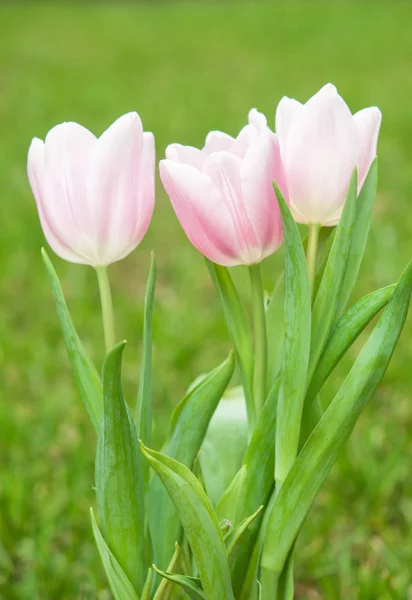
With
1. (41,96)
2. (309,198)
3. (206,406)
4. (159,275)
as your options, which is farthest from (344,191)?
(41,96)

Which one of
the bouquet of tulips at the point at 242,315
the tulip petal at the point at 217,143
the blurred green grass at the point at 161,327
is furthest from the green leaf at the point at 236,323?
the blurred green grass at the point at 161,327

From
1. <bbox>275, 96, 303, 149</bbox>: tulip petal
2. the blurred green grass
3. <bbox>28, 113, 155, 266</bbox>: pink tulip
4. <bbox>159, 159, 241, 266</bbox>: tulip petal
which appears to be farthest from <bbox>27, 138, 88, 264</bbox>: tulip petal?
the blurred green grass

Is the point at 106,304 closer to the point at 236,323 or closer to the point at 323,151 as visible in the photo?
the point at 236,323

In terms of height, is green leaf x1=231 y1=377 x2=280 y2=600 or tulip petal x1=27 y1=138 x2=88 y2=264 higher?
tulip petal x1=27 y1=138 x2=88 y2=264

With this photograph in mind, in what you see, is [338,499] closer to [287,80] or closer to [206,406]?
[206,406]

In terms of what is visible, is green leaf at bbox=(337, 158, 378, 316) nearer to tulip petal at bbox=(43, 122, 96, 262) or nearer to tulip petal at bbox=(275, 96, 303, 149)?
tulip petal at bbox=(275, 96, 303, 149)

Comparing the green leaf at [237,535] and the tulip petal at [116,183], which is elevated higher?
the tulip petal at [116,183]

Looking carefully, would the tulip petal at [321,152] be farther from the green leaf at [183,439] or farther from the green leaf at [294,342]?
the green leaf at [183,439]

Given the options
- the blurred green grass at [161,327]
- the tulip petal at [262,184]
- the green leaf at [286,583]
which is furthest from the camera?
the blurred green grass at [161,327]
